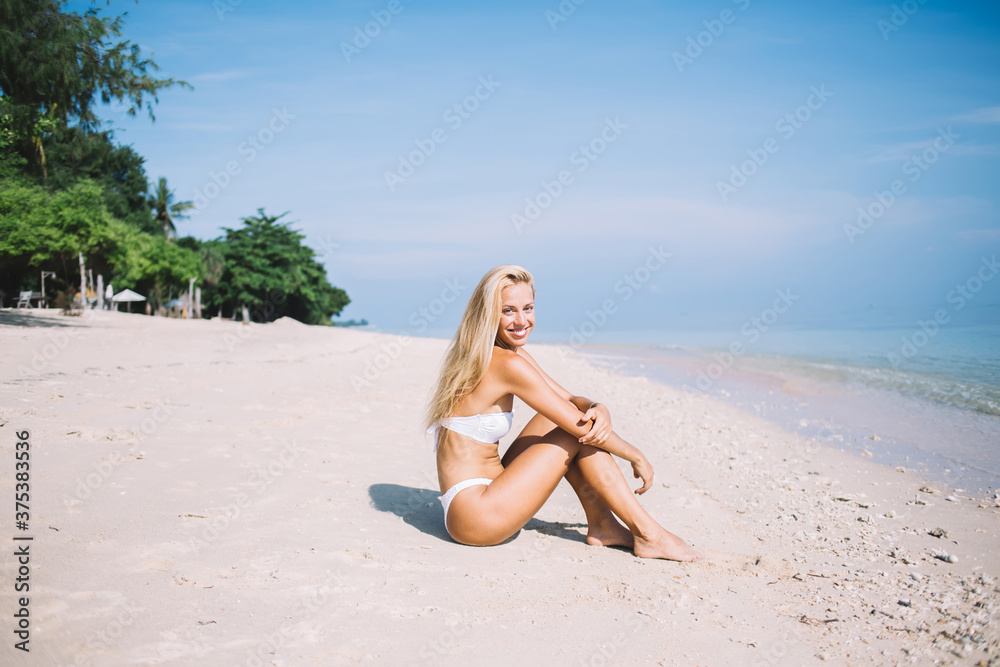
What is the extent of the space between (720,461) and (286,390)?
5.96m

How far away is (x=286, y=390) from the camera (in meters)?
9.13

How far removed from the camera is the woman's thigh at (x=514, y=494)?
367 centimetres

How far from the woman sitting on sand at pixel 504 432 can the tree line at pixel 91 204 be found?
12434 mm

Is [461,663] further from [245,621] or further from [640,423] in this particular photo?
[640,423]

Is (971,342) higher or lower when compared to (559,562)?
higher

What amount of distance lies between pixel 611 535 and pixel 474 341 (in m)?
1.52

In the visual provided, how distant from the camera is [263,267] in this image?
4200cm

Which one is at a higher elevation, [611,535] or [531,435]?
[531,435]

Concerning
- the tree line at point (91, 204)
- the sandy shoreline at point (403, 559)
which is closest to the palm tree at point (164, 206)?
the tree line at point (91, 204)

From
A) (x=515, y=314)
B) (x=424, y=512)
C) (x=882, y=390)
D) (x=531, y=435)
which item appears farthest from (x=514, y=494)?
(x=882, y=390)

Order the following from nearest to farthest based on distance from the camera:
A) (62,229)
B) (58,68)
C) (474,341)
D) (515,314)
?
1. (474,341)
2. (515,314)
3. (58,68)
4. (62,229)

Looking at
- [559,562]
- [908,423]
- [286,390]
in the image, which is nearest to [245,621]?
[559,562]

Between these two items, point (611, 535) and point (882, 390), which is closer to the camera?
point (611, 535)

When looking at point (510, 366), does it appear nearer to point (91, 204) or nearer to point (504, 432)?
point (504, 432)
